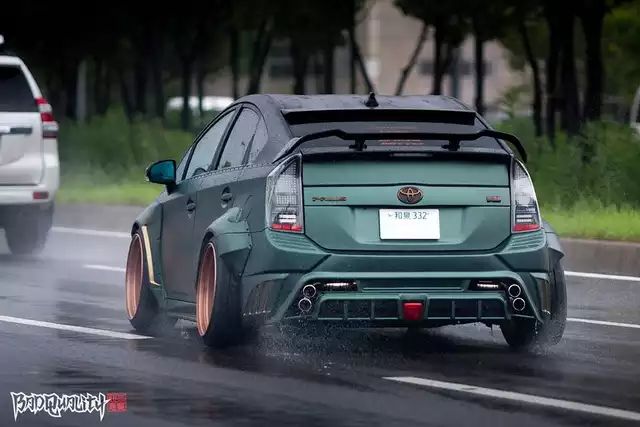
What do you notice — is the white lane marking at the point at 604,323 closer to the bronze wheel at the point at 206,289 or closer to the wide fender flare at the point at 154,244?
the wide fender flare at the point at 154,244

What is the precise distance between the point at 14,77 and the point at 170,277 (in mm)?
7581

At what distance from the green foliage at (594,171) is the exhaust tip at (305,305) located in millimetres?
11068

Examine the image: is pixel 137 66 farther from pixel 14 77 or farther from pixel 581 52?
pixel 14 77

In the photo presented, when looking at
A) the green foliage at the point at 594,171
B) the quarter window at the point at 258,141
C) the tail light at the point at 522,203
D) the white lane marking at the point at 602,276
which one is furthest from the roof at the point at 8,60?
the tail light at the point at 522,203

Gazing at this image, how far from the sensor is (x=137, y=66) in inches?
2014

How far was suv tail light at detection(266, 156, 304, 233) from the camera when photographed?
1156cm

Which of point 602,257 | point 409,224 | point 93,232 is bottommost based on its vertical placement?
point 93,232

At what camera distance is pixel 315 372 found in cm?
1101

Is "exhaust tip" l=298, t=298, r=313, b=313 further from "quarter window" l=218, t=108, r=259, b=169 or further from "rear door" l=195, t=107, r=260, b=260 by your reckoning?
"quarter window" l=218, t=108, r=259, b=169

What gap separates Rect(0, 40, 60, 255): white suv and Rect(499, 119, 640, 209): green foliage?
18.4 feet

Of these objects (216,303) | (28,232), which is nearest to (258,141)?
(216,303)

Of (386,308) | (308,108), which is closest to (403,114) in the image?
(308,108)

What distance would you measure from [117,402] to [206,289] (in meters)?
2.48

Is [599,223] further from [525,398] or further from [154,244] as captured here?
[525,398]
